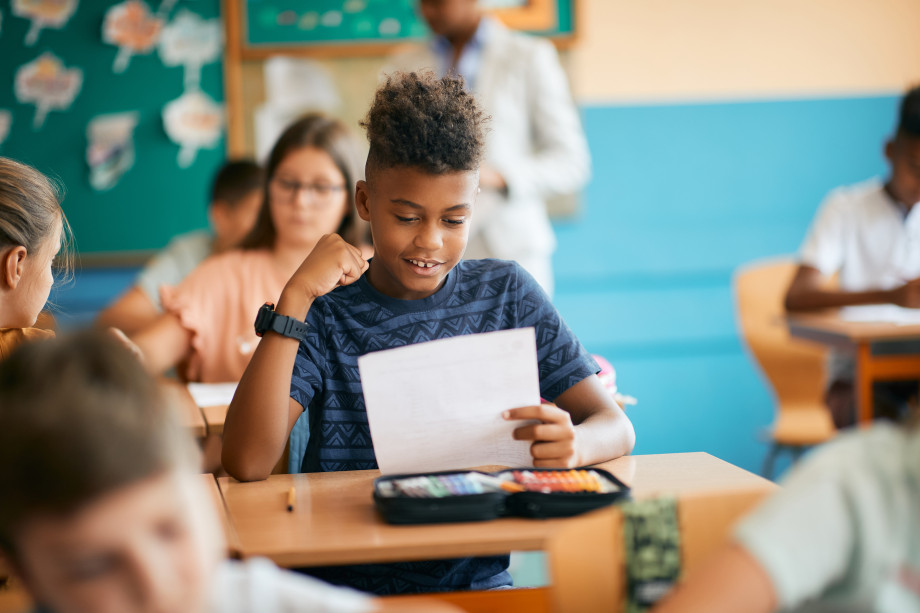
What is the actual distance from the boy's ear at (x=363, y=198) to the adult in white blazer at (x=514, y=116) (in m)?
1.62

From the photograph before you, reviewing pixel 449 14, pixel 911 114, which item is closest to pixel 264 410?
pixel 449 14

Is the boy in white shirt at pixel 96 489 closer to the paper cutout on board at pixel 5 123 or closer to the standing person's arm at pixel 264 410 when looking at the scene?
the standing person's arm at pixel 264 410

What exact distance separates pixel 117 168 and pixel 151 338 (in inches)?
73.6

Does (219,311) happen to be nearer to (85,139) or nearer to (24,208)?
(24,208)

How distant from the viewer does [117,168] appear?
13.3 ft

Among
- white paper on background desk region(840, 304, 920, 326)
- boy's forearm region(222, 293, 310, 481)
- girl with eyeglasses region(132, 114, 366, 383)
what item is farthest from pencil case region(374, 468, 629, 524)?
white paper on background desk region(840, 304, 920, 326)

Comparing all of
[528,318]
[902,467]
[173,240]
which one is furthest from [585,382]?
[173,240]

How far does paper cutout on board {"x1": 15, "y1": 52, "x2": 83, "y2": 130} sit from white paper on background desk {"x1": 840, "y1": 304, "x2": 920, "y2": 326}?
3.22 meters

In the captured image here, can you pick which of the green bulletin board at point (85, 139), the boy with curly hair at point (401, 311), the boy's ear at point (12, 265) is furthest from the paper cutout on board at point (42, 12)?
the boy with curly hair at point (401, 311)

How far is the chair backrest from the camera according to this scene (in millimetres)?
3695

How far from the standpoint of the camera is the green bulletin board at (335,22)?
405 cm

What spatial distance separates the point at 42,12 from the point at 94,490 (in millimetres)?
3899

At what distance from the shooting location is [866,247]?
140 inches

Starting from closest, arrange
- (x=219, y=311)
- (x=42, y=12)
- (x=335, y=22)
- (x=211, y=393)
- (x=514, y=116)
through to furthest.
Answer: (x=211, y=393), (x=219, y=311), (x=514, y=116), (x=42, y=12), (x=335, y=22)
